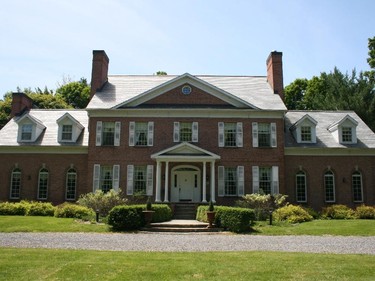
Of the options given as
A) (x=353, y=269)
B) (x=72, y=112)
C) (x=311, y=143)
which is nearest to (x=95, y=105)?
(x=72, y=112)

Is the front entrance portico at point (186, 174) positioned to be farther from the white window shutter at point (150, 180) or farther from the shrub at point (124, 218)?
the shrub at point (124, 218)

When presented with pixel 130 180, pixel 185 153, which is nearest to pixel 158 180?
pixel 130 180

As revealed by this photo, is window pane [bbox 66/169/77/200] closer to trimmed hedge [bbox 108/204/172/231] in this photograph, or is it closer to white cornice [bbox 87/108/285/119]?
white cornice [bbox 87/108/285/119]

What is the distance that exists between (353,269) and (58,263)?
24.5 feet

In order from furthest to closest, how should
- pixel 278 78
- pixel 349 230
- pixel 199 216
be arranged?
1. pixel 278 78
2. pixel 199 216
3. pixel 349 230

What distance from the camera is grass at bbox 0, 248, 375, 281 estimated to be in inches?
349

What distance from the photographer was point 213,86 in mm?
27609

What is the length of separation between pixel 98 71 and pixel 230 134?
11669 millimetres

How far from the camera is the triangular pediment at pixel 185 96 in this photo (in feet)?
→ 91.5

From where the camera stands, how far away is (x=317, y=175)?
91.2ft

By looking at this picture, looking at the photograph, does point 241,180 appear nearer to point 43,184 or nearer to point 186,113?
point 186,113

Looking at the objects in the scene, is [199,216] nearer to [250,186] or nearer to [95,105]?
[250,186]

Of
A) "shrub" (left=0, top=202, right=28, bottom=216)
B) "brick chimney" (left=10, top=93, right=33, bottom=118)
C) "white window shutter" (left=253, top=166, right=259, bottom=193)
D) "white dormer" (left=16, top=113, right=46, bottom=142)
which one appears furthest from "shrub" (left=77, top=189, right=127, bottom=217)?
"brick chimney" (left=10, top=93, right=33, bottom=118)

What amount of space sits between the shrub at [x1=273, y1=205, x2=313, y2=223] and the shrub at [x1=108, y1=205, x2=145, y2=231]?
8.95 m
